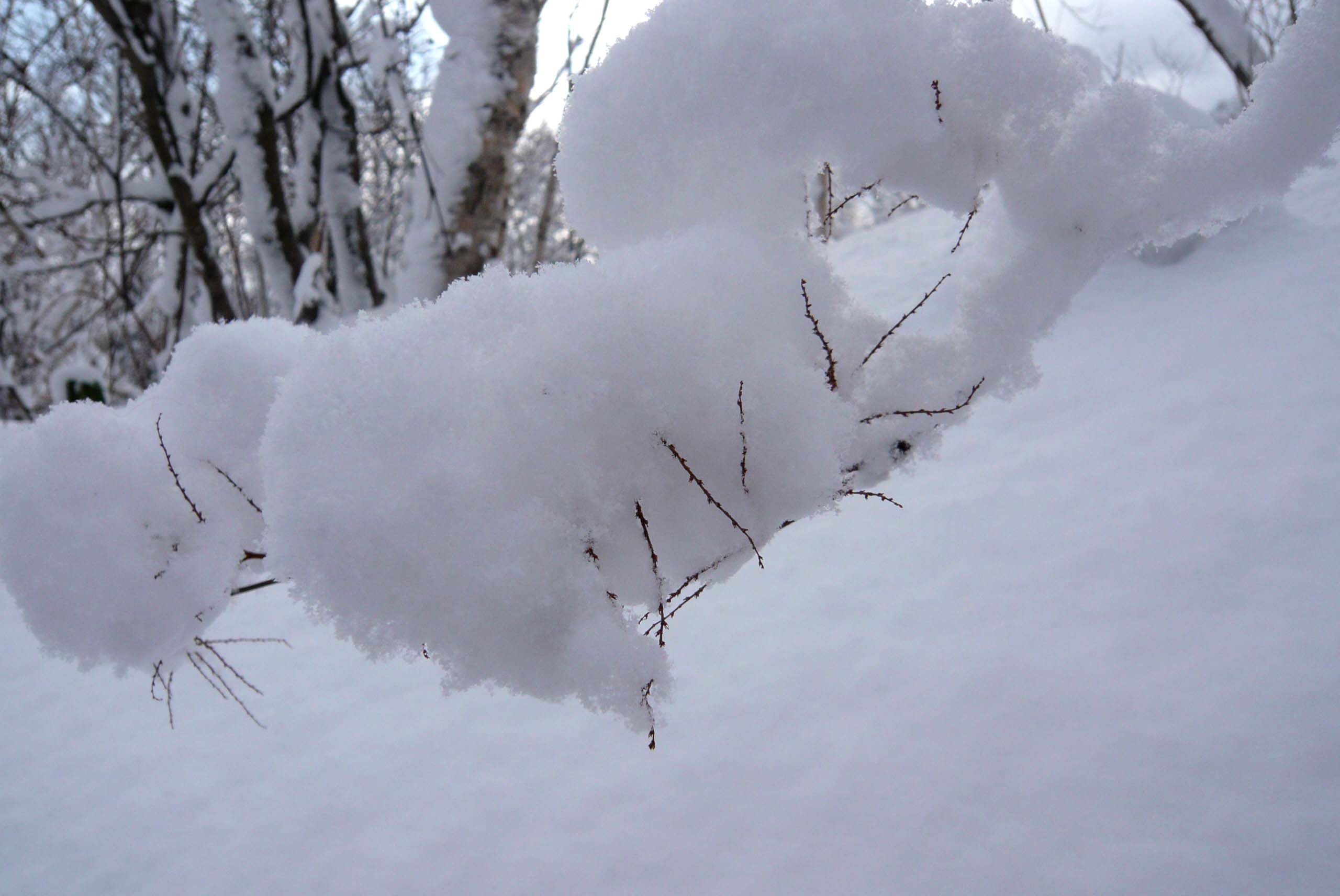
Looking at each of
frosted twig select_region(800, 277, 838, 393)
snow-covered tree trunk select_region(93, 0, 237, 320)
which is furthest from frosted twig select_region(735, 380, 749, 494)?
snow-covered tree trunk select_region(93, 0, 237, 320)

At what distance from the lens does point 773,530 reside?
964 mm

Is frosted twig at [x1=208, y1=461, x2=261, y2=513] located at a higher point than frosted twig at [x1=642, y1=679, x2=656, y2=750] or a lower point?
higher

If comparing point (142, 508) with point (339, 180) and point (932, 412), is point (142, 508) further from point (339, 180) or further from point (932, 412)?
point (339, 180)

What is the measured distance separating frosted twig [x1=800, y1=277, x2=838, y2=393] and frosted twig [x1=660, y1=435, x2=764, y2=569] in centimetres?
23

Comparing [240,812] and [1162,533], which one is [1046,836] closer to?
[1162,533]

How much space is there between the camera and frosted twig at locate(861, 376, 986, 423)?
3.32 ft

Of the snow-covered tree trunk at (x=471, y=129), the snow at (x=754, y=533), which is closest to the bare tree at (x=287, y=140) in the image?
the snow-covered tree trunk at (x=471, y=129)

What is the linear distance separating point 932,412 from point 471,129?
2.38 m

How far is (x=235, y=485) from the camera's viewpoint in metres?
1.15

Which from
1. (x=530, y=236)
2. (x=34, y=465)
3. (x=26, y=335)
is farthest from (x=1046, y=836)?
(x=530, y=236)

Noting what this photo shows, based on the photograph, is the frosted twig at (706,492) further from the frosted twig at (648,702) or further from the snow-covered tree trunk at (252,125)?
the snow-covered tree trunk at (252,125)

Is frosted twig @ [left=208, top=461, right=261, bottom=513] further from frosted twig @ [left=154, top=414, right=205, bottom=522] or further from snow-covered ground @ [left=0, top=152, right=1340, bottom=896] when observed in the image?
→ snow-covered ground @ [left=0, top=152, right=1340, bottom=896]

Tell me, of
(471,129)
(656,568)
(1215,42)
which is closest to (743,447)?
(656,568)

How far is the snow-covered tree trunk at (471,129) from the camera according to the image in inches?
106
